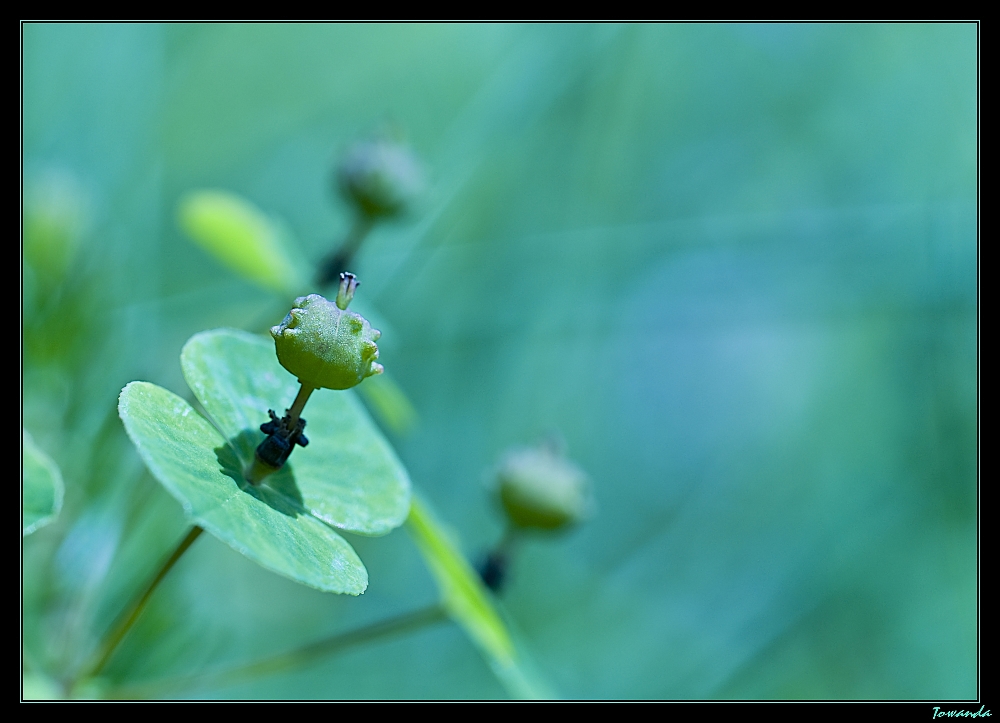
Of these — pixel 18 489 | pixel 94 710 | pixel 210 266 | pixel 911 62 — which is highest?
pixel 911 62

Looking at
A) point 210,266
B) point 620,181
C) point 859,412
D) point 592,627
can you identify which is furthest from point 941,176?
point 210,266

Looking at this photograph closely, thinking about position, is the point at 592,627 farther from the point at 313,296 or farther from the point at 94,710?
the point at 313,296

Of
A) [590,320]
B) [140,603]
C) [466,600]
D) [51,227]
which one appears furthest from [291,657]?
[590,320]

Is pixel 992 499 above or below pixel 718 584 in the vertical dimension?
above

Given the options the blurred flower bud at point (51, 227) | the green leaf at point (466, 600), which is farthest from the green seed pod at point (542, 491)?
the blurred flower bud at point (51, 227)

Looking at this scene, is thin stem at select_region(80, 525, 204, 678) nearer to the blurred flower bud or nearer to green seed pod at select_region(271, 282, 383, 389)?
green seed pod at select_region(271, 282, 383, 389)
